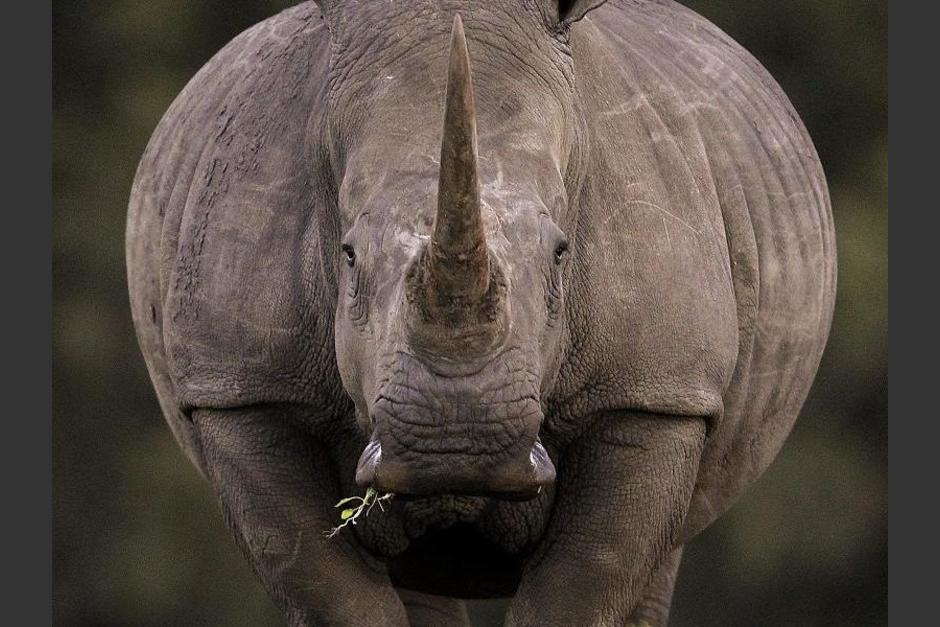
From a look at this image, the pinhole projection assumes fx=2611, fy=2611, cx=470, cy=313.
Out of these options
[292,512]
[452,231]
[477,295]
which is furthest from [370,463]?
[292,512]

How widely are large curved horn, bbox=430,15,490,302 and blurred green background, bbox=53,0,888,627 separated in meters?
6.58

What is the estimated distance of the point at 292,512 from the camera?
A: 251 inches

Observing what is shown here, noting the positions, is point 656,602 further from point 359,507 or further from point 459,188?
point 459,188

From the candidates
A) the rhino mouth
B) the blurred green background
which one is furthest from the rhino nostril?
the blurred green background

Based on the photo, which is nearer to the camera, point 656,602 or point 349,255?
point 349,255

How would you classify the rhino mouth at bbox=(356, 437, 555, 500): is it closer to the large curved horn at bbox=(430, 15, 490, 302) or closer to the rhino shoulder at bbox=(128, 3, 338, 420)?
the large curved horn at bbox=(430, 15, 490, 302)

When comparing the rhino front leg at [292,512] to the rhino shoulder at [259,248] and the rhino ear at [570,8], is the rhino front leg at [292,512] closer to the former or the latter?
the rhino shoulder at [259,248]

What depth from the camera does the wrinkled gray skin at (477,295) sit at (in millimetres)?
5430

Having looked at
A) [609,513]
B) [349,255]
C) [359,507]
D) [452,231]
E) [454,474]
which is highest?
[452,231]

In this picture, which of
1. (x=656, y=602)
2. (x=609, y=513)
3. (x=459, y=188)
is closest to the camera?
(x=459, y=188)

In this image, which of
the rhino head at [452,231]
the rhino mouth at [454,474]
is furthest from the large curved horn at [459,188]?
the rhino mouth at [454,474]

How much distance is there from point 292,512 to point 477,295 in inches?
49.9

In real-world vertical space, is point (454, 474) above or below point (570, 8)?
below

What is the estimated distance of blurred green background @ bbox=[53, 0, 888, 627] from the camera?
460 inches
